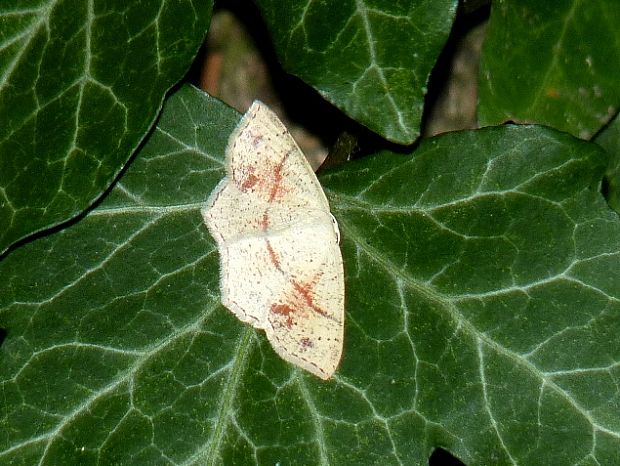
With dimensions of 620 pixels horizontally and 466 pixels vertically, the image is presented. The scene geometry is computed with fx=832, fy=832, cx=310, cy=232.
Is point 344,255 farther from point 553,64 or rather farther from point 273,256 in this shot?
point 553,64

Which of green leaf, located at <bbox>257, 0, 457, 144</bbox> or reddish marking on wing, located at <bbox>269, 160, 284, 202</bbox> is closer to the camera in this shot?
green leaf, located at <bbox>257, 0, 457, 144</bbox>

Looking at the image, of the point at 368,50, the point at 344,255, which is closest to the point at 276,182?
the point at 344,255

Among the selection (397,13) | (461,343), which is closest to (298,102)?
(397,13)

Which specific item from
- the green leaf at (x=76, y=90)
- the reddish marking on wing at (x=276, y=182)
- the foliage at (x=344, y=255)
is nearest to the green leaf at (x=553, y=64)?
the foliage at (x=344, y=255)

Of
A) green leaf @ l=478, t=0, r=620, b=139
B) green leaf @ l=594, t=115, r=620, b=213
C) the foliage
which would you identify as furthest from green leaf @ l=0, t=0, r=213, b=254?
green leaf @ l=594, t=115, r=620, b=213

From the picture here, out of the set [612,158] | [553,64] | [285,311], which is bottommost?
[285,311]

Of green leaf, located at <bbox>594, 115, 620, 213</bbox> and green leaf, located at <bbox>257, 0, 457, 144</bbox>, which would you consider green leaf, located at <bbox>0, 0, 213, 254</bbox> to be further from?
green leaf, located at <bbox>594, 115, 620, 213</bbox>
